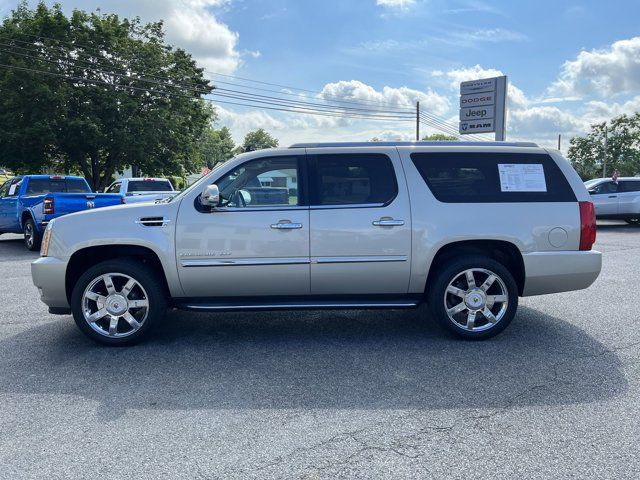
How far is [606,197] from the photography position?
1848cm

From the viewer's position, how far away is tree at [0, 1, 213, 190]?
26344mm

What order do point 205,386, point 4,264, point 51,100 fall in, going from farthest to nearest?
point 51,100 → point 4,264 → point 205,386

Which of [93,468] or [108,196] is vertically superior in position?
[108,196]

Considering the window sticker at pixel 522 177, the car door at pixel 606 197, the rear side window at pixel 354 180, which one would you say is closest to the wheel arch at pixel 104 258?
the rear side window at pixel 354 180

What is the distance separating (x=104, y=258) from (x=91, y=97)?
84.5ft

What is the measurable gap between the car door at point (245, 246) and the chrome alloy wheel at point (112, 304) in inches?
19.2

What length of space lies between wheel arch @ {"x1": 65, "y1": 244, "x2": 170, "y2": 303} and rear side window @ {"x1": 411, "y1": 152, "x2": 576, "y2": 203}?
107 inches

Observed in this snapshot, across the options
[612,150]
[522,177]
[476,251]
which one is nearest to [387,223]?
[476,251]

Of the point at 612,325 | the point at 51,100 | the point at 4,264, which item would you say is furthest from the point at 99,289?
the point at 51,100

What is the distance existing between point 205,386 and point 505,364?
2510 mm

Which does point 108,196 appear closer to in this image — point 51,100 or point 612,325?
point 612,325

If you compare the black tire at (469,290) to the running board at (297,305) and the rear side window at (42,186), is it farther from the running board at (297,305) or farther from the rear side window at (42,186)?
the rear side window at (42,186)

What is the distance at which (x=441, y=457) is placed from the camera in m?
3.06

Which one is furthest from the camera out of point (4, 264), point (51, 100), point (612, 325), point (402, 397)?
point (51, 100)
